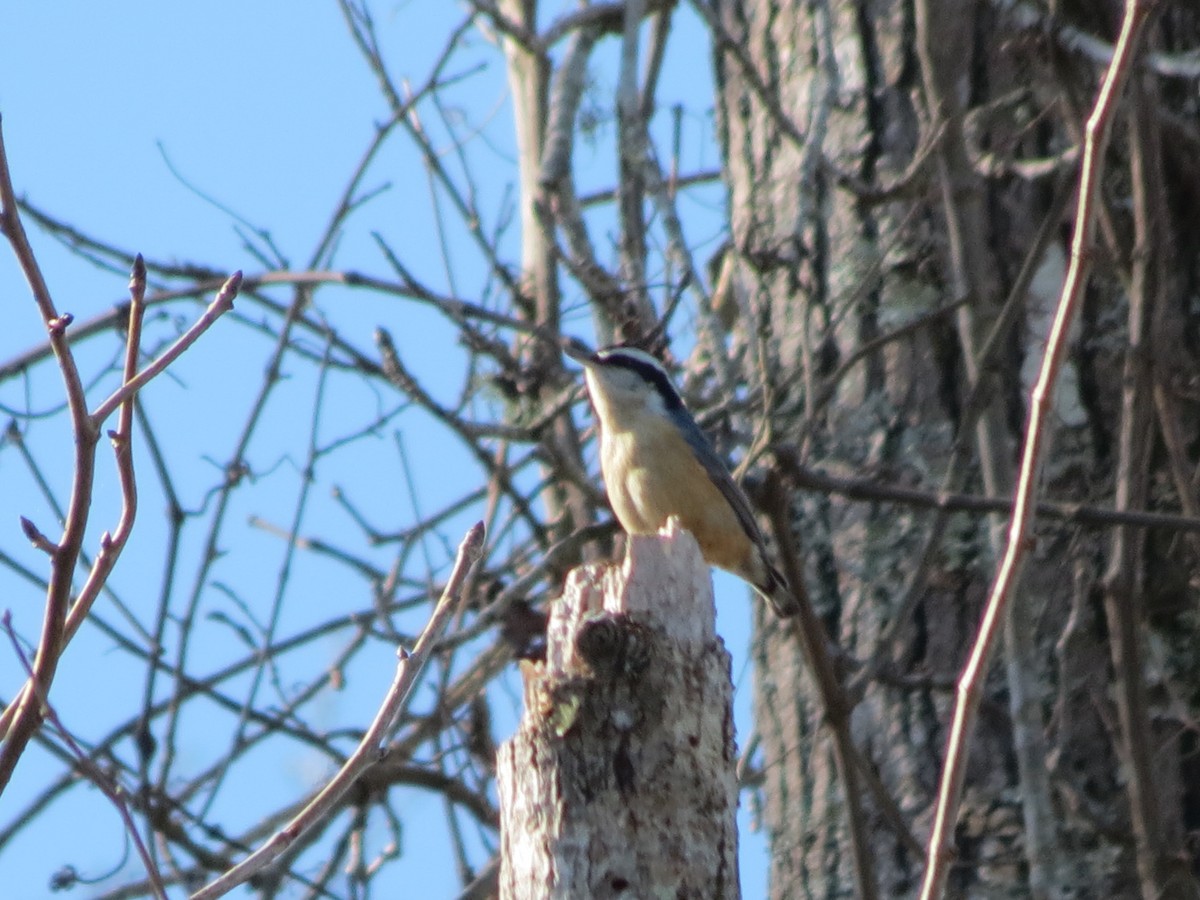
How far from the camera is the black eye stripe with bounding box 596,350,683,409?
14.5 ft

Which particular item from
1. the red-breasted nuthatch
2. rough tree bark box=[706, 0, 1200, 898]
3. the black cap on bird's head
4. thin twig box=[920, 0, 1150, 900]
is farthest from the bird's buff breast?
thin twig box=[920, 0, 1150, 900]

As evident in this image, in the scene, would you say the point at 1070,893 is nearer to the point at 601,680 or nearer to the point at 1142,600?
the point at 1142,600

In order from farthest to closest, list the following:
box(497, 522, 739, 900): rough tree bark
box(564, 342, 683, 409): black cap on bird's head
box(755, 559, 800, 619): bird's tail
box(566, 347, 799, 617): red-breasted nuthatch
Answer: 1. box(566, 347, 799, 617): red-breasted nuthatch
2. box(564, 342, 683, 409): black cap on bird's head
3. box(755, 559, 800, 619): bird's tail
4. box(497, 522, 739, 900): rough tree bark

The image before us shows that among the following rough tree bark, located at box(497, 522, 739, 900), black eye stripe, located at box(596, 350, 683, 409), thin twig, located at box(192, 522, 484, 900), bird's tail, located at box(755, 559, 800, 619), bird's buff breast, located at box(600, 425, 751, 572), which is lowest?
thin twig, located at box(192, 522, 484, 900)

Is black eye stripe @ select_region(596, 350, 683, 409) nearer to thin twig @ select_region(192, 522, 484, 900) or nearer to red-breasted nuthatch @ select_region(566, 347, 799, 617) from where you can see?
red-breasted nuthatch @ select_region(566, 347, 799, 617)

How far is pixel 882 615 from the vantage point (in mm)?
3867

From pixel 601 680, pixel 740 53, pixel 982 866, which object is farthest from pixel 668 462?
pixel 601 680

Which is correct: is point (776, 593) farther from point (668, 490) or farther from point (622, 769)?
point (622, 769)

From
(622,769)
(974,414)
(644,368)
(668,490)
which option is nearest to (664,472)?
(668,490)

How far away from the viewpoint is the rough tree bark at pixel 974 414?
11.2 ft

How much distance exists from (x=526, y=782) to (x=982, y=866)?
1.75 metres

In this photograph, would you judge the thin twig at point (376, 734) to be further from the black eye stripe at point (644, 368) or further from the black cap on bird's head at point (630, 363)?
the black eye stripe at point (644, 368)

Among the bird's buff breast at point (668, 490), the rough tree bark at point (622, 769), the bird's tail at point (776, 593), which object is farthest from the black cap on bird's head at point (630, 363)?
the rough tree bark at point (622, 769)

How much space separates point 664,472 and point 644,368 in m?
0.35
